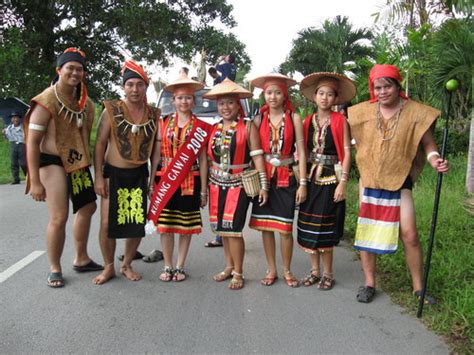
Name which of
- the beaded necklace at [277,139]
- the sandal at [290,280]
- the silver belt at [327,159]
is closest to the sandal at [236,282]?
the sandal at [290,280]

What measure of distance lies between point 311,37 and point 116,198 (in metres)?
15.1

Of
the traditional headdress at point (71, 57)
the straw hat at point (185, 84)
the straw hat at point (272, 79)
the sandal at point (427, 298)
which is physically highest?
the traditional headdress at point (71, 57)

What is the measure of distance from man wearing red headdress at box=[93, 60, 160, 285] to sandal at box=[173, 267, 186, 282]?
1.14 ft


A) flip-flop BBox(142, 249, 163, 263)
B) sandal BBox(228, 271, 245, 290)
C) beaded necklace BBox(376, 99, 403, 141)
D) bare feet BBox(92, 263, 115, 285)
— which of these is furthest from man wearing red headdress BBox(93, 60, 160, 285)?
beaded necklace BBox(376, 99, 403, 141)

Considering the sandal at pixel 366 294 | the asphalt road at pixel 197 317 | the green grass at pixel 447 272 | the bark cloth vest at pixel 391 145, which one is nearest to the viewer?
the asphalt road at pixel 197 317

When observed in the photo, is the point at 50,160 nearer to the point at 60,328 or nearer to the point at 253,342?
the point at 60,328

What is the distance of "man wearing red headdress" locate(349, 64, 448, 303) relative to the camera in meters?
3.40

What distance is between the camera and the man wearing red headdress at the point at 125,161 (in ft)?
12.7

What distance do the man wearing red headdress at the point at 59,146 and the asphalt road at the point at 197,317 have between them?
483 millimetres

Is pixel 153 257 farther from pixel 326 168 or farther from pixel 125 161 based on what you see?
pixel 326 168

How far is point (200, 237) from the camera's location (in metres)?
5.66

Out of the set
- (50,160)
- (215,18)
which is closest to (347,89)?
(50,160)

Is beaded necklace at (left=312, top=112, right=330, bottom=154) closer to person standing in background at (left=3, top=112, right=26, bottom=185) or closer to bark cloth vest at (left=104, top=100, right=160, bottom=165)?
bark cloth vest at (left=104, top=100, right=160, bottom=165)

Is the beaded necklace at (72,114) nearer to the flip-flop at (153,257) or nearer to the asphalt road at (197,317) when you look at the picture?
the asphalt road at (197,317)
